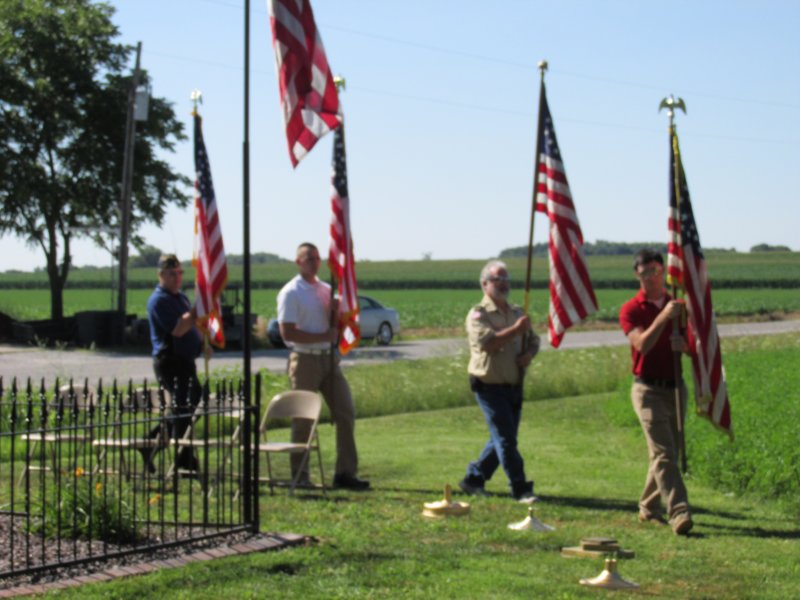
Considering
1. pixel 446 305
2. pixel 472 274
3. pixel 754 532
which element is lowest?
pixel 754 532

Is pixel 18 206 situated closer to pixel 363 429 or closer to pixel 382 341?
pixel 382 341

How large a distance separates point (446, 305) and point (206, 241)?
60.2 m

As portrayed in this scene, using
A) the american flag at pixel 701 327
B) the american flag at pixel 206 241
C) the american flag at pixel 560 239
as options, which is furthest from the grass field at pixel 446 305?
the american flag at pixel 701 327

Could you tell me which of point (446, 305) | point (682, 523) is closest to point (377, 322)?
point (682, 523)

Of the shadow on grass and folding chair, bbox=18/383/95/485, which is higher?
folding chair, bbox=18/383/95/485

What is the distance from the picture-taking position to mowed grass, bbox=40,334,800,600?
327 inches

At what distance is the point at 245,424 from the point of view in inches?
388

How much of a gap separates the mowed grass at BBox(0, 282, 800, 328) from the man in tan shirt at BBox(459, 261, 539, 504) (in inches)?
1367

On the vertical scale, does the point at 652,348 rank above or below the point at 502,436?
above

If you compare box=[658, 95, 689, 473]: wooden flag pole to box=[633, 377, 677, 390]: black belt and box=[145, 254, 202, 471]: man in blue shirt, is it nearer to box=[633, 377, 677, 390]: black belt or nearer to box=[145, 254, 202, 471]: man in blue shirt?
box=[633, 377, 677, 390]: black belt

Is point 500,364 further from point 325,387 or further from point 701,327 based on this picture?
point 701,327

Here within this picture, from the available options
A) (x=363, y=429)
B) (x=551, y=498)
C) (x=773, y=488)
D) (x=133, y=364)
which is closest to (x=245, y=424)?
(x=551, y=498)

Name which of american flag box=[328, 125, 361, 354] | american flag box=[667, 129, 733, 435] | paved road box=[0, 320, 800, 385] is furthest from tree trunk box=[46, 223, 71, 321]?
american flag box=[667, 129, 733, 435]

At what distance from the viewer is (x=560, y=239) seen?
39.4 feet
